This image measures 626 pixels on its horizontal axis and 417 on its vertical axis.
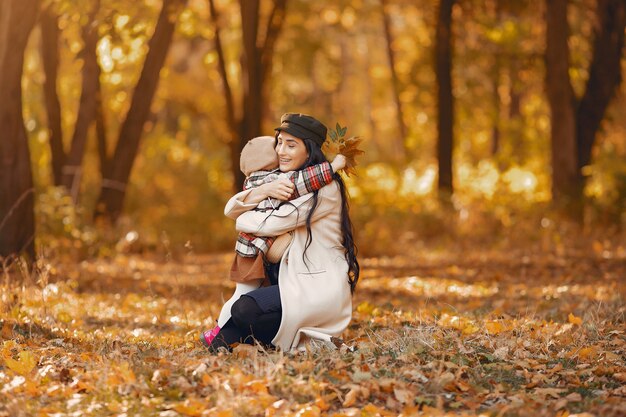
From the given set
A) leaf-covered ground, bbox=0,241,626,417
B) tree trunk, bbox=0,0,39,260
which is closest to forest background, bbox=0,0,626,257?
tree trunk, bbox=0,0,39,260

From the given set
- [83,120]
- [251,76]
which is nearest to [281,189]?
[251,76]

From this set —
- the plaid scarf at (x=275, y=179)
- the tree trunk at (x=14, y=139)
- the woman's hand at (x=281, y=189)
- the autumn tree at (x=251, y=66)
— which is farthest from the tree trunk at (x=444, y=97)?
the woman's hand at (x=281, y=189)

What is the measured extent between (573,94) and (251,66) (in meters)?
5.83

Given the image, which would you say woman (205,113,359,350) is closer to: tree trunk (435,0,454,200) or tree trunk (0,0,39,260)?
tree trunk (0,0,39,260)

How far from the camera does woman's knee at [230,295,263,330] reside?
6.37 meters

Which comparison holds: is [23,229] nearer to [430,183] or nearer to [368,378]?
[368,378]

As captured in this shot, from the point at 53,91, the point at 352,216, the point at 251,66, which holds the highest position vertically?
the point at 251,66

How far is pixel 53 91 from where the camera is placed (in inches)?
662

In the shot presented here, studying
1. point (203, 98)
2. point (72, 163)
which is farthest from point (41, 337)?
point (203, 98)

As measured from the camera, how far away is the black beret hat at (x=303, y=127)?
6480 mm

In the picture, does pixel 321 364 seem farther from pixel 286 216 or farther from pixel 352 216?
pixel 352 216

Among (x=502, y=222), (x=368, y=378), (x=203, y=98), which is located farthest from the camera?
(x=203, y=98)

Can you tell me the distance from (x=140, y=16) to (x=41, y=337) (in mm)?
6651

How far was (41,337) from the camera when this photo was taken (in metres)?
7.32
